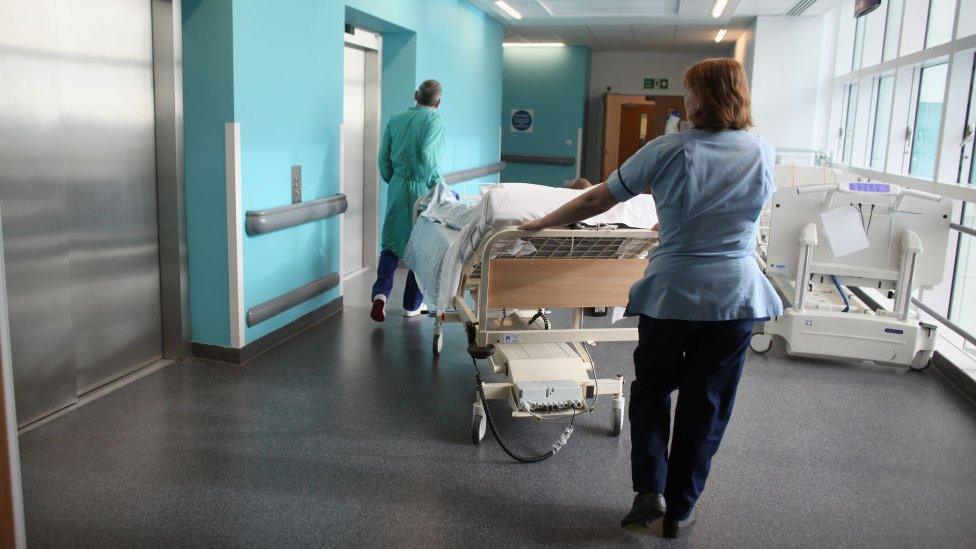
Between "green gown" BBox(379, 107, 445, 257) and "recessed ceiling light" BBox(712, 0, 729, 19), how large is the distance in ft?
13.5

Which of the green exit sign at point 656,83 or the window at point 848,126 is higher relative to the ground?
the green exit sign at point 656,83

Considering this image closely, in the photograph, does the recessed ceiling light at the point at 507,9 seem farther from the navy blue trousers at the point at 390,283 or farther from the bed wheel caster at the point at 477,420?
the bed wheel caster at the point at 477,420

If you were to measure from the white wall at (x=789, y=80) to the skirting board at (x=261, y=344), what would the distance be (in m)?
6.14

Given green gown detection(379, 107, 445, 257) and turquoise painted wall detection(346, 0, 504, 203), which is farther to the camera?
turquoise painted wall detection(346, 0, 504, 203)

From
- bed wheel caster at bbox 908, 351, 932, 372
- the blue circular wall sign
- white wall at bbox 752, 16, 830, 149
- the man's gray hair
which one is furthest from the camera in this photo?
the blue circular wall sign

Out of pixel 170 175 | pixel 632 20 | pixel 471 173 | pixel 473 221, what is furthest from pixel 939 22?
pixel 170 175

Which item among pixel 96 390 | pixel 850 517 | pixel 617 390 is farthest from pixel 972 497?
pixel 96 390

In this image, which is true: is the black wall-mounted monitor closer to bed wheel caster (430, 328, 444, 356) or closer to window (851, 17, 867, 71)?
window (851, 17, 867, 71)

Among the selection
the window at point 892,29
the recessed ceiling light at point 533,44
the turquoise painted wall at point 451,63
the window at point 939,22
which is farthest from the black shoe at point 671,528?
the recessed ceiling light at point 533,44

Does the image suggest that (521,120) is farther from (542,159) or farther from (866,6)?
(866,6)

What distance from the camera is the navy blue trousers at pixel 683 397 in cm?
262

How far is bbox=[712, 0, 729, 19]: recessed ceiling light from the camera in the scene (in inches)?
322

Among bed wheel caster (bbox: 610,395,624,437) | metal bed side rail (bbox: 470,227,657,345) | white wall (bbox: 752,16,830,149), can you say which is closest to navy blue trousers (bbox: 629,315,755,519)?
metal bed side rail (bbox: 470,227,657,345)

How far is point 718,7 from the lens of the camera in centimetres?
852
